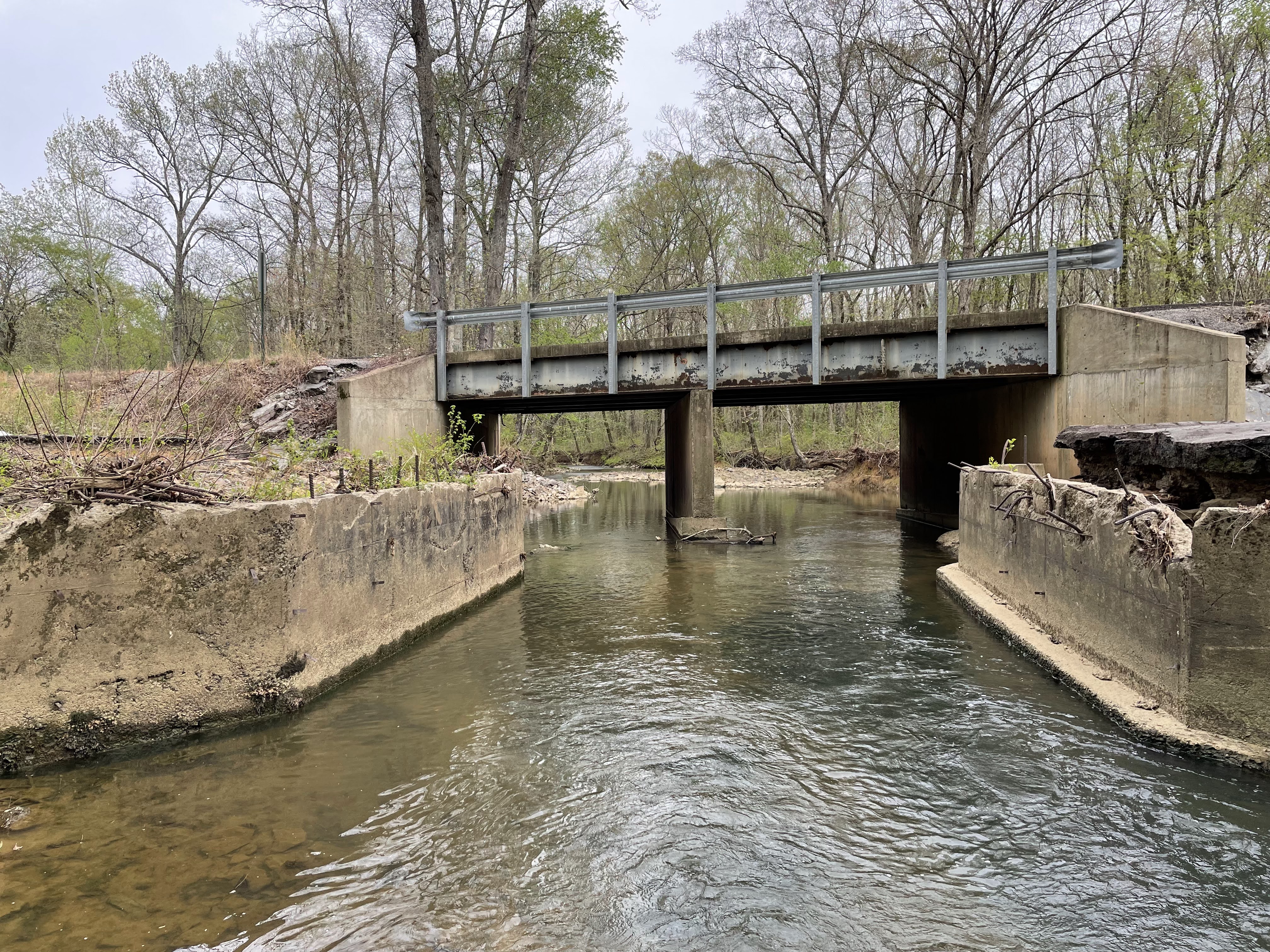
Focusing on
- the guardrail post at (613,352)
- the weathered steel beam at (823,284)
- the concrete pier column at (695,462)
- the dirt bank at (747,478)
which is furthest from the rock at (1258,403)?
the dirt bank at (747,478)

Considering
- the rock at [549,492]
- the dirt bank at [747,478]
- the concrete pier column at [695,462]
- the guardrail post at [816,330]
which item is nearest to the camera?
the guardrail post at [816,330]

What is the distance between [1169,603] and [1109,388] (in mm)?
8552

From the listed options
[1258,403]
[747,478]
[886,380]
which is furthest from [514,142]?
[747,478]

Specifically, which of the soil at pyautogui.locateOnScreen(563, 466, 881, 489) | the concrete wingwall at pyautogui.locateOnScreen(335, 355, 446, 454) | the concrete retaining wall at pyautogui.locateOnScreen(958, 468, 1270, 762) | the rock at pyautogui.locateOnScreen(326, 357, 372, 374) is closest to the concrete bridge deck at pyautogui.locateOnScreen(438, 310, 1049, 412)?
the concrete wingwall at pyautogui.locateOnScreen(335, 355, 446, 454)

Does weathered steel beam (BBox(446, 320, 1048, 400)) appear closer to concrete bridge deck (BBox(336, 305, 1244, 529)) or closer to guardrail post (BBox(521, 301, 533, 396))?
concrete bridge deck (BBox(336, 305, 1244, 529))

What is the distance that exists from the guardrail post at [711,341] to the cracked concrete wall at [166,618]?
984 centimetres

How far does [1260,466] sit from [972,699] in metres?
2.73

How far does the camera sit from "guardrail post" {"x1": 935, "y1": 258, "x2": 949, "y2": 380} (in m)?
13.3

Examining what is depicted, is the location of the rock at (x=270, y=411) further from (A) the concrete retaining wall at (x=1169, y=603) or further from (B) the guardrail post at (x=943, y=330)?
(A) the concrete retaining wall at (x=1169, y=603)

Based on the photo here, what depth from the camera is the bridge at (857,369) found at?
11258mm

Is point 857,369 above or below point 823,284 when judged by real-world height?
below

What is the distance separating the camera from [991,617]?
8.36 metres

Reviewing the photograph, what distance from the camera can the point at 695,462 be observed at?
51.5 feet

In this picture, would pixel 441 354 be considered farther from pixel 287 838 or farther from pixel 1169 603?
pixel 1169 603
